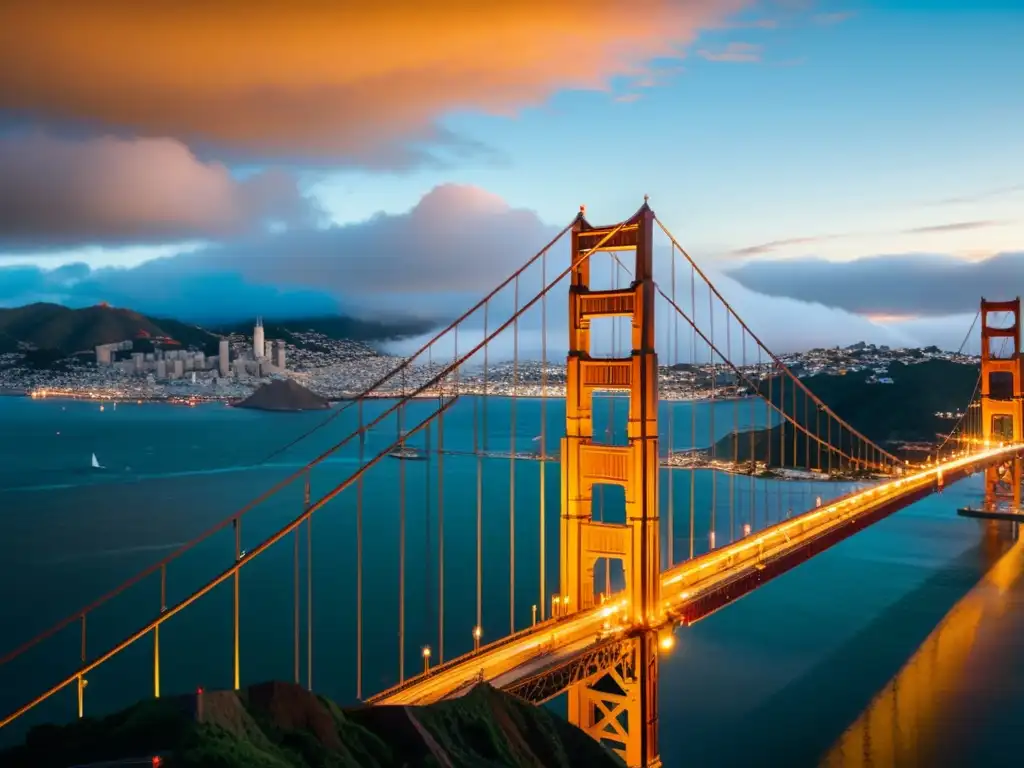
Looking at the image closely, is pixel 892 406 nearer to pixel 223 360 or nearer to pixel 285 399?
pixel 285 399

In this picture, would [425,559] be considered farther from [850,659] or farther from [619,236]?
[619,236]

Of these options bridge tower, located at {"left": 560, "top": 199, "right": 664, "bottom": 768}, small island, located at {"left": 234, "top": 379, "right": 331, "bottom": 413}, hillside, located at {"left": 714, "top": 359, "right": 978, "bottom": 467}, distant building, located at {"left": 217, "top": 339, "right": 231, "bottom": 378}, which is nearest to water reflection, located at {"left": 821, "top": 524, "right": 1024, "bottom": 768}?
bridge tower, located at {"left": 560, "top": 199, "right": 664, "bottom": 768}

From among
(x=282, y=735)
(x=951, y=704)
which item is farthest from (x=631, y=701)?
(x=951, y=704)

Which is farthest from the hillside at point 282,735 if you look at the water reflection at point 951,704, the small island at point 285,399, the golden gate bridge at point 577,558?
the small island at point 285,399

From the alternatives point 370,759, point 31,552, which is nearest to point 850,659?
point 370,759

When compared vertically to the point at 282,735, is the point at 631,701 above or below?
below

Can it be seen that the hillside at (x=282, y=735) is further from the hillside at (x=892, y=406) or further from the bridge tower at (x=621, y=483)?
the hillside at (x=892, y=406)
